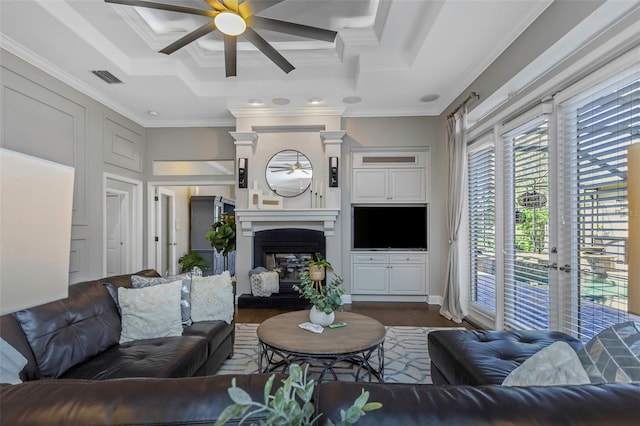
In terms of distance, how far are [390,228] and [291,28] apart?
10.6 feet

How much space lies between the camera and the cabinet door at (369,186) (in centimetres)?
493

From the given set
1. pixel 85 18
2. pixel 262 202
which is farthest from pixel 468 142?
pixel 85 18

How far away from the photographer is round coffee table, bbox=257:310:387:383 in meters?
1.99

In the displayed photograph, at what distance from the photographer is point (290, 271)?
199 inches

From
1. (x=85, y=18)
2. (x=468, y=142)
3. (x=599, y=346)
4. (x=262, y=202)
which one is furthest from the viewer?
(x=262, y=202)

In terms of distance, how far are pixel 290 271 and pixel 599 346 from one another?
408 centimetres

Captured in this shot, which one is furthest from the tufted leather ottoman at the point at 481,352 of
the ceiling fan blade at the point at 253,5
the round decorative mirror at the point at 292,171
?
the round decorative mirror at the point at 292,171

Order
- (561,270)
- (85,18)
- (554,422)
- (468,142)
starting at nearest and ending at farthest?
(554,422) → (561,270) → (85,18) → (468,142)

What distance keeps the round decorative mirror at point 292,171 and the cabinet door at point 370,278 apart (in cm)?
149

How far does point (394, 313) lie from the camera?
168 inches

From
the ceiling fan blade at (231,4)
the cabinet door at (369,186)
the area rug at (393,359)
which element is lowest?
the area rug at (393,359)

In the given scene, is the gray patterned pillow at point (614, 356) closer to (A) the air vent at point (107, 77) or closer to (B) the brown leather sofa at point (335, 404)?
(B) the brown leather sofa at point (335, 404)

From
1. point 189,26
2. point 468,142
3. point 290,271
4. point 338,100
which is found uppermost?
point 189,26

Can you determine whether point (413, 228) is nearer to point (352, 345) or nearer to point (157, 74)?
point (352, 345)
